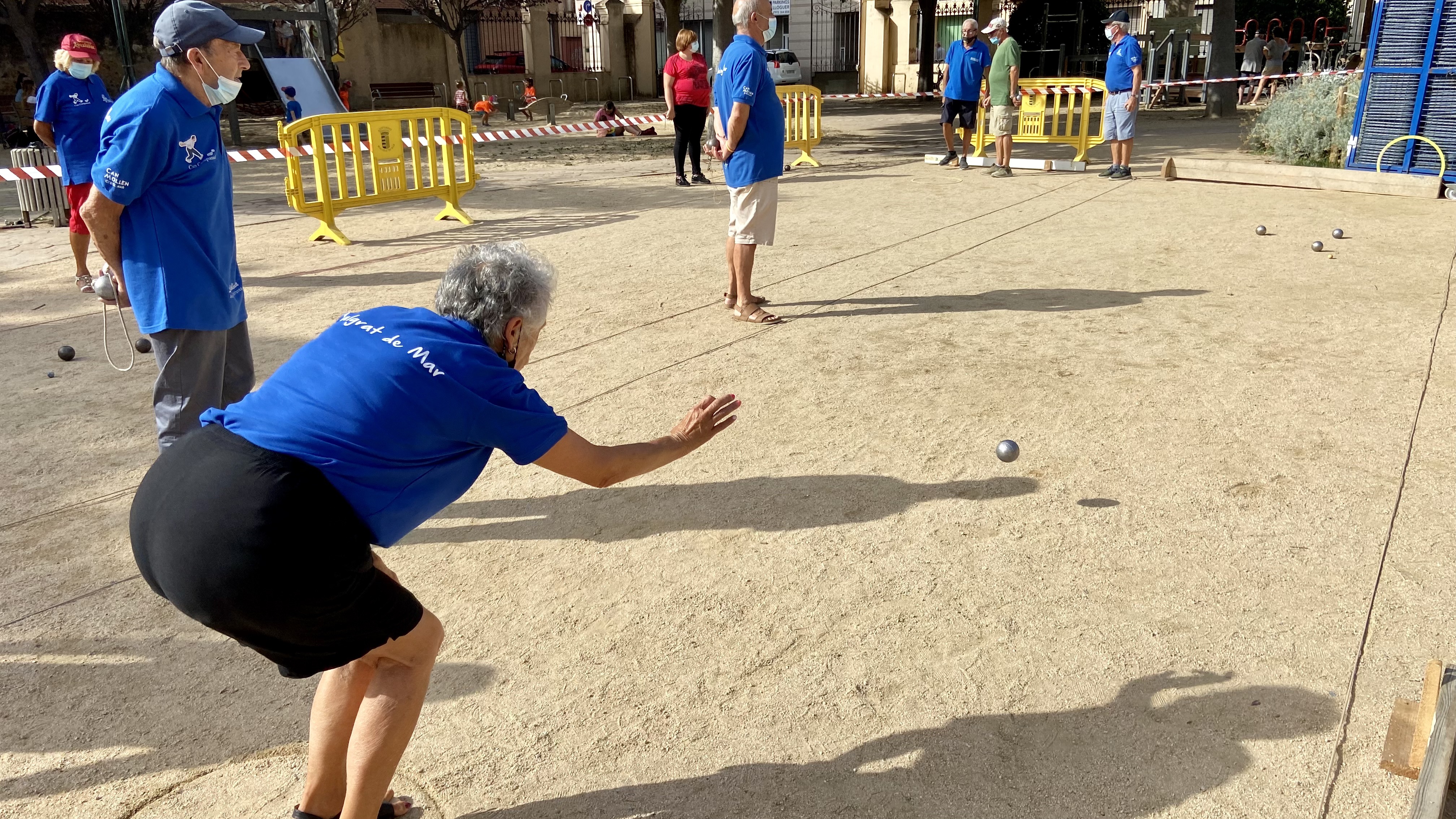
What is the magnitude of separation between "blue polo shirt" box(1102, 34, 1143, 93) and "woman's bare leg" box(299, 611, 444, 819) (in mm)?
12336

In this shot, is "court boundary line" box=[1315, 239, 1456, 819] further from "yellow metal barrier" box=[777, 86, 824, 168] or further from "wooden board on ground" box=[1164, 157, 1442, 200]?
"yellow metal barrier" box=[777, 86, 824, 168]

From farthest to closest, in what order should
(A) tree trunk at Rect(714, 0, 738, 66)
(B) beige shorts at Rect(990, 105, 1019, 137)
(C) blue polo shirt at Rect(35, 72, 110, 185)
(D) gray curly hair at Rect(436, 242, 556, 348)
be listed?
(A) tree trunk at Rect(714, 0, 738, 66) < (B) beige shorts at Rect(990, 105, 1019, 137) < (C) blue polo shirt at Rect(35, 72, 110, 185) < (D) gray curly hair at Rect(436, 242, 556, 348)

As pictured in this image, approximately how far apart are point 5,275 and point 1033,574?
9.36 m

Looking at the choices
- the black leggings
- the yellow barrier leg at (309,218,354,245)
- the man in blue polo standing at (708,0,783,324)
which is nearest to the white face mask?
the man in blue polo standing at (708,0,783,324)

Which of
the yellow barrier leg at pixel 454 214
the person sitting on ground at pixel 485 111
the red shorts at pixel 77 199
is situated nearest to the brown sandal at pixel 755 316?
the red shorts at pixel 77 199

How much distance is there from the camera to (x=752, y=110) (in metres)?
6.70

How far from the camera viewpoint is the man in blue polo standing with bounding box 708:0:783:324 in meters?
6.55

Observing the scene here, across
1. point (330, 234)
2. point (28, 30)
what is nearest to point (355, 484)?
point (330, 234)

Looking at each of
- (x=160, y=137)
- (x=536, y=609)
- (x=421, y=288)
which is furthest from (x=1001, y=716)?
(x=421, y=288)

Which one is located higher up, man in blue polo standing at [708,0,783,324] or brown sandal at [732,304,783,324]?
man in blue polo standing at [708,0,783,324]

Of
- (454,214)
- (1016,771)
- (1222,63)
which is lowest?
(1016,771)

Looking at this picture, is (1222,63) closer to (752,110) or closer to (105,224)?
(752,110)

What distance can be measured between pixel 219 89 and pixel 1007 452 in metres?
3.52

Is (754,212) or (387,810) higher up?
(754,212)
